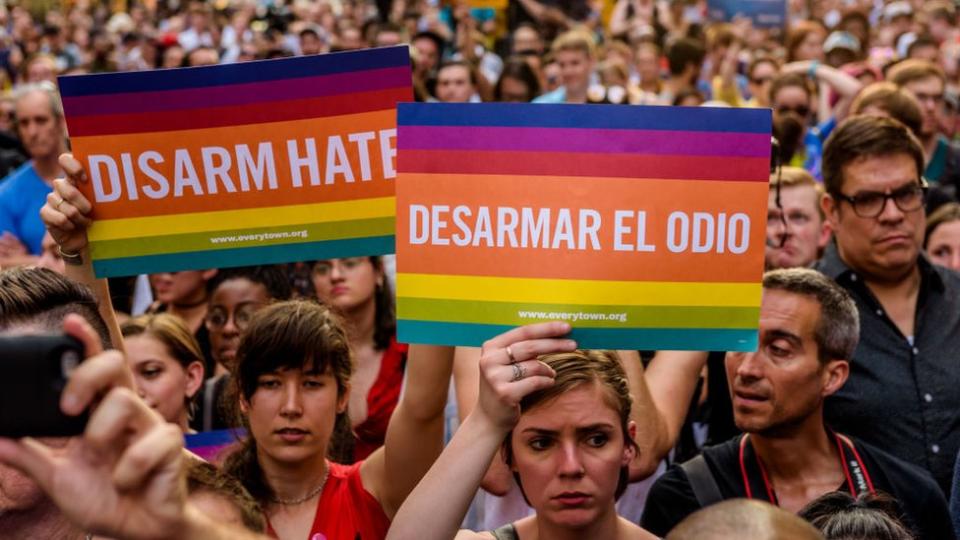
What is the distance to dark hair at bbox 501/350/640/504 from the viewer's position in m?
3.26

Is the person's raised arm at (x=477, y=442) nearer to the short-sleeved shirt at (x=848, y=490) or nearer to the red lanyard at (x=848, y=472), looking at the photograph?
the short-sleeved shirt at (x=848, y=490)

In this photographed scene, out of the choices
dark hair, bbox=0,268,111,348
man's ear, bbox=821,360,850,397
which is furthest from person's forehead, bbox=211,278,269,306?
dark hair, bbox=0,268,111,348

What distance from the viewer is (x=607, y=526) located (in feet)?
A: 10.6

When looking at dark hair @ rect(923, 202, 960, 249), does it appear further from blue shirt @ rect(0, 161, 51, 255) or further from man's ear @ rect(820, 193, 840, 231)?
blue shirt @ rect(0, 161, 51, 255)

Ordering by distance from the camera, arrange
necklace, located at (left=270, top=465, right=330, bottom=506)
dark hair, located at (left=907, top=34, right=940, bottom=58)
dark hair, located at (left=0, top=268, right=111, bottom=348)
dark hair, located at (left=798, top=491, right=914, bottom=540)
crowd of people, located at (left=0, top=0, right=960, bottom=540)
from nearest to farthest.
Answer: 1. crowd of people, located at (left=0, top=0, right=960, bottom=540)
2. dark hair, located at (left=0, top=268, right=111, bottom=348)
3. dark hair, located at (left=798, top=491, right=914, bottom=540)
4. necklace, located at (left=270, top=465, right=330, bottom=506)
5. dark hair, located at (left=907, top=34, right=940, bottom=58)

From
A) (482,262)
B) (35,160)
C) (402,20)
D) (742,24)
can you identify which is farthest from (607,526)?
(402,20)

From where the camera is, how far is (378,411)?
15.8ft

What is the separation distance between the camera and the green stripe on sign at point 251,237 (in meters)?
3.31

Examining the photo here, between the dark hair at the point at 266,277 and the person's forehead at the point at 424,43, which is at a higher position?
the dark hair at the point at 266,277

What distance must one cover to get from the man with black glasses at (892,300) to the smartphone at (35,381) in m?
2.92

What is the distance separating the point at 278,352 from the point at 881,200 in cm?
211

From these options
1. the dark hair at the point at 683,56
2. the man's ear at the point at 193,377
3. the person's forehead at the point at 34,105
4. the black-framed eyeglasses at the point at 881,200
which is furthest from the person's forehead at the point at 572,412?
the dark hair at the point at 683,56

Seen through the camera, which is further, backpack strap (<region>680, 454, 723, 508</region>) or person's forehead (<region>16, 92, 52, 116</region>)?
person's forehead (<region>16, 92, 52, 116</region>)

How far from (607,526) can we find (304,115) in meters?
1.28
